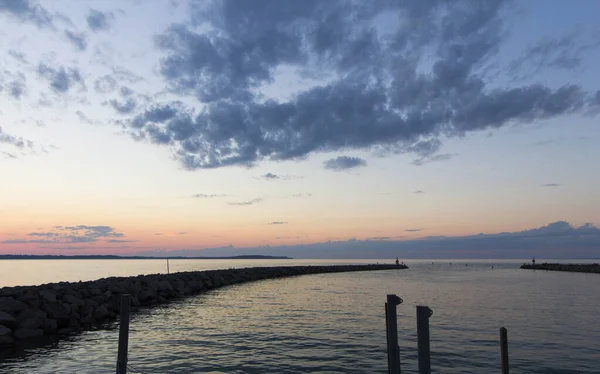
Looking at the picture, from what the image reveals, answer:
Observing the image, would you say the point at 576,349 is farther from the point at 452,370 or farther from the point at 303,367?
the point at 303,367

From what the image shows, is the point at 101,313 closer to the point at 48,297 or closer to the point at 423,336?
the point at 48,297

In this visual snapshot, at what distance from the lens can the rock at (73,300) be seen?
2442cm

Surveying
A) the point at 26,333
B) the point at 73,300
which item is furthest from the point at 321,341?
the point at 73,300

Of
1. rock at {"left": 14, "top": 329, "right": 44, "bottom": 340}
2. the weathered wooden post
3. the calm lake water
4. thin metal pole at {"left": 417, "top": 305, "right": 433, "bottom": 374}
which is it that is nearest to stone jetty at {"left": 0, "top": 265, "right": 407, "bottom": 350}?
rock at {"left": 14, "top": 329, "right": 44, "bottom": 340}

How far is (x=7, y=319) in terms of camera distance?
62.5 feet

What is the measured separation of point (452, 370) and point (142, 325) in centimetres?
1643

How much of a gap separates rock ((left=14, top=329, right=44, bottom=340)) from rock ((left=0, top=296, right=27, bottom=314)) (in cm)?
167

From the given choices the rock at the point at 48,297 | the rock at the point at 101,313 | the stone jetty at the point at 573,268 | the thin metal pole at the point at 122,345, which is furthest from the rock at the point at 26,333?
the stone jetty at the point at 573,268

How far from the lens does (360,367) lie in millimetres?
14656

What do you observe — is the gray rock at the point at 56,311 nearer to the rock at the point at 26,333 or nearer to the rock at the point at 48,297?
the rock at the point at 48,297

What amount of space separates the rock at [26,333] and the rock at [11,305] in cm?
167

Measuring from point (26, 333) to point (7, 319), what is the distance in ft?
3.30

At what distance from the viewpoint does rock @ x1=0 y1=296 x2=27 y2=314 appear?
20.2m

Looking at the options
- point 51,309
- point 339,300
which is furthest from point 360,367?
point 339,300
